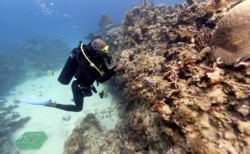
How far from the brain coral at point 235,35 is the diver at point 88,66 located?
3.02 meters

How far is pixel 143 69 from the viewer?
6305 mm

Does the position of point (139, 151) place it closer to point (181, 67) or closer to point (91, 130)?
point (181, 67)

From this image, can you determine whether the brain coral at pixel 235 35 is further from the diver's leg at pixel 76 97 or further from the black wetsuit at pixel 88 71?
the diver's leg at pixel 76 97

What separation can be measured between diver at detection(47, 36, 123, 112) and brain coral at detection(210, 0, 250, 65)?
3018 mm

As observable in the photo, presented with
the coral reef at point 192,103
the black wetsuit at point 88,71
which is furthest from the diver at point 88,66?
the coral reef at point 192,103

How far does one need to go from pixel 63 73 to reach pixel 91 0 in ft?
449

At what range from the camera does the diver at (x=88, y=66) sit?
586 cm

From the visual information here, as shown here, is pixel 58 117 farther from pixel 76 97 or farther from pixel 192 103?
pixel 192 103

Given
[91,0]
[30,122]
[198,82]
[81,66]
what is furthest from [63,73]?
[91,0]

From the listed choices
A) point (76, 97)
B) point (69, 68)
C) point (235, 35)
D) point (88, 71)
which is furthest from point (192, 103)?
point (76, 97)

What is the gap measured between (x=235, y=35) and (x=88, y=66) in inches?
153

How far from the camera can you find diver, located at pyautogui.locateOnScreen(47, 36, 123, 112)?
19.2 ft

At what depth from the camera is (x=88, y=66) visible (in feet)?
19.9

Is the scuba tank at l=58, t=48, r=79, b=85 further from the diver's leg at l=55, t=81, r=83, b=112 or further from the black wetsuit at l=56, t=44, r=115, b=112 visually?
the diver's leg at l=55, t=81, r=83, b=112
